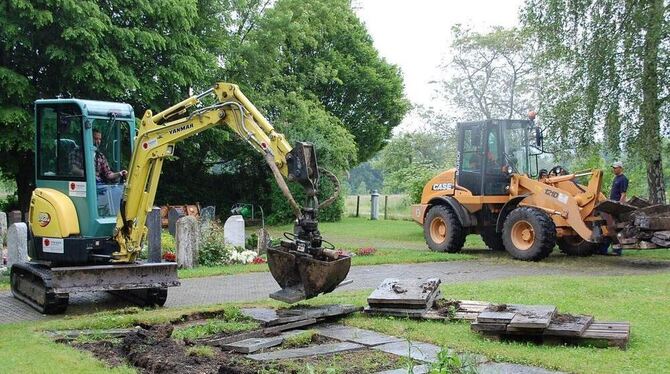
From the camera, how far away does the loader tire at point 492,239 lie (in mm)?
19094

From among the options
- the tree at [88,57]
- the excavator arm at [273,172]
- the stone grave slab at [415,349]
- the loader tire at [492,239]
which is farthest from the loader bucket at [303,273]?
the tree at [88,57]

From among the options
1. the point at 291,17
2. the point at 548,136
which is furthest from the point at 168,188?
the point at 548,136

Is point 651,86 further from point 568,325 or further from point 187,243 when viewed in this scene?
point 568,325

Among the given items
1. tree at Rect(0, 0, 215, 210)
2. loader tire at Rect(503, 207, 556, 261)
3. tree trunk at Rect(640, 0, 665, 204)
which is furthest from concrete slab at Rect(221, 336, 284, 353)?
tree at Rect(0, 0, 215, 210)

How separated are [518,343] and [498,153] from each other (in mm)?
10392

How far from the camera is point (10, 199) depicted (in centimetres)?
2836

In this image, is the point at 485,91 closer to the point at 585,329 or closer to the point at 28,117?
the point at 28,117

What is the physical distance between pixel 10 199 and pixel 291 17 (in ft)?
41.8

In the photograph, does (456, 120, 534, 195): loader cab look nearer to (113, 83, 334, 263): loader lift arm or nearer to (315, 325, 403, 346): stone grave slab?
(113, 83, 334, 263): loader lift arm

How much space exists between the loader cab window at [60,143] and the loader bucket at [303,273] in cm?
363

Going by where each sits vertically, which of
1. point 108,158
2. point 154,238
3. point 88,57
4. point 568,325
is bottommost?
point 568,325

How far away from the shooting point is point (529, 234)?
55.6 ft

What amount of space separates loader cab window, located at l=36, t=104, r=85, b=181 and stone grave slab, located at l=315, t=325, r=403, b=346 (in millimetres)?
4631

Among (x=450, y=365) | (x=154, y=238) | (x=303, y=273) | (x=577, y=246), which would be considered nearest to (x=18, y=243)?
(x=154, y=238)
